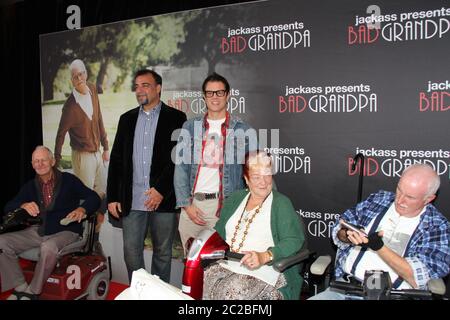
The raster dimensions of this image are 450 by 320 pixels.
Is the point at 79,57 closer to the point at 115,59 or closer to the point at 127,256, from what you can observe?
the point at 115,59

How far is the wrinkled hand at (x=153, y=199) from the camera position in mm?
3839

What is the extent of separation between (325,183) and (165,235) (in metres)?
1.45

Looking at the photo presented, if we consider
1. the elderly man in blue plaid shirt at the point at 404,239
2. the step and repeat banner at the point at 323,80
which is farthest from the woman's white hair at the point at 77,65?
the elderly man in blue plaid shirt at the point at 404,239

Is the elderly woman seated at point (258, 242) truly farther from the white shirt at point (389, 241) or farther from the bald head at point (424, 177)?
the bald head at point (424, 177)

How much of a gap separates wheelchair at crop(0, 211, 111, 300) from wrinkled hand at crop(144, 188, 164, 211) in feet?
1.55

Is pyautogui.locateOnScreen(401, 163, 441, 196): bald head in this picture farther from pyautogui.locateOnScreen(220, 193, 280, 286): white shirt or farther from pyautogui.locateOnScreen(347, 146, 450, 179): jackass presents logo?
pyautogui.locateOnScreen(220, 193, 280, 286): white shirt

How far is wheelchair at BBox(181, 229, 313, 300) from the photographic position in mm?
2607

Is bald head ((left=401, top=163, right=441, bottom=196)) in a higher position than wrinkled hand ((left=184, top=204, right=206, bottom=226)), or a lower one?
higher

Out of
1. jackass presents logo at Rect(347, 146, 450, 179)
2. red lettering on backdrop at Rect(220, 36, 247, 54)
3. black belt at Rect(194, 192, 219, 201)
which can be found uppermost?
red lettering on backdrop at Rect(220, 36, 247, 54)

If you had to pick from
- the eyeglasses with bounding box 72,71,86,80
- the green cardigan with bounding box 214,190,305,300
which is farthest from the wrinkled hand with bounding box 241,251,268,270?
the eyeglasses with bounding box 72,71,86,80

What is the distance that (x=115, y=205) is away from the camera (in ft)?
13.1

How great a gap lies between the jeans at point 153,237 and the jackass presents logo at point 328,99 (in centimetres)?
140

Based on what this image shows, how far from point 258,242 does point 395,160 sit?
120cm
